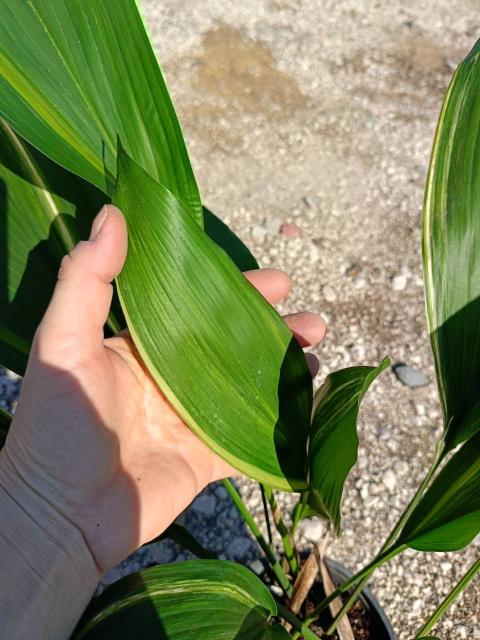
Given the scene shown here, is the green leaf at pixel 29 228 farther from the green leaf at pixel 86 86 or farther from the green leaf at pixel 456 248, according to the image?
the green leaf at pixel 456 248

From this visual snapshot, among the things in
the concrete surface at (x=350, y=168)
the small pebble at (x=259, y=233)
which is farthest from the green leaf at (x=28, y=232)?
the small pebble at (x=259, y=233)

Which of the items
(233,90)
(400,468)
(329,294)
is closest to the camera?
(400,468)

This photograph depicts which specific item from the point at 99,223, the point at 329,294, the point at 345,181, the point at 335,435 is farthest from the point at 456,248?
the point at 345,181

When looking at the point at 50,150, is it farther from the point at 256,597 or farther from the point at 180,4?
the point at 180,4

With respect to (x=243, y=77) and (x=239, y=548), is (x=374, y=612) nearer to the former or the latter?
(x=239, y=548)

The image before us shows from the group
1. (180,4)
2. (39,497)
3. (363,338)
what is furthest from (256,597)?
(180,4)
